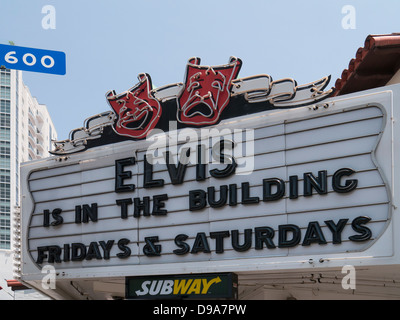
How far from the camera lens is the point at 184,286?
13.3m

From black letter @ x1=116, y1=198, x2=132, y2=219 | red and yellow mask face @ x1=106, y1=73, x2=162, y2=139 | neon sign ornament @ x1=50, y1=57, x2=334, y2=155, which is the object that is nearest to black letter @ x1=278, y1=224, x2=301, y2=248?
neon sign ornament @ x1=50, y1=57, x2=334, y2=155

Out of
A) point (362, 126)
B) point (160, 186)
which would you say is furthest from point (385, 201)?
point (160, 186)

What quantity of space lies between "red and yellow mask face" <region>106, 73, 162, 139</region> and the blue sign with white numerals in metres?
6.73

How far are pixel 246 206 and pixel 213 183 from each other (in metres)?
0.96

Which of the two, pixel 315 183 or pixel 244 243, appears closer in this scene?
pixel 315 183

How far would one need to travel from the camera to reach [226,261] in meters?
12.9

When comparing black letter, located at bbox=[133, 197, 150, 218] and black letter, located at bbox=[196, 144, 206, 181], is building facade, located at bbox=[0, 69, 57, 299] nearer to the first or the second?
black letter, located at bbox=[133, 197, 150, 218]

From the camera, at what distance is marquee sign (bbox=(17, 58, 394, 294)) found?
11.7 metres

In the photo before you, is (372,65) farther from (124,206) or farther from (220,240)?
(124,206)

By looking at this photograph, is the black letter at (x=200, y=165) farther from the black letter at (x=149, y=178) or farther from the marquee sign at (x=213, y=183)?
the black letter at (x=149, y=178)

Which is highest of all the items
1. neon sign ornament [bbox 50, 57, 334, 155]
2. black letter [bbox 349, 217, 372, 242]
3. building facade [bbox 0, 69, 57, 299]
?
building facade [bbox 0, 69, 57, 299]

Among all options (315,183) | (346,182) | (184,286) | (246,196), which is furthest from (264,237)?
(184,286)
